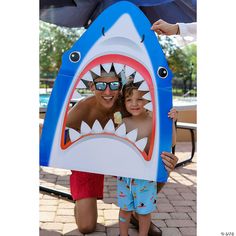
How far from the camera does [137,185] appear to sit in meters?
2.01

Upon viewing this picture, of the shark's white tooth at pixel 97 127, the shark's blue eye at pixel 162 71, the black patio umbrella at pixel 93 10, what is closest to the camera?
the shark's blue eye at pixel 162 71

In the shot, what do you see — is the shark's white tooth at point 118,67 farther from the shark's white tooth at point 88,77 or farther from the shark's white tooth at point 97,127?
the shark's white tooth at point 97,127

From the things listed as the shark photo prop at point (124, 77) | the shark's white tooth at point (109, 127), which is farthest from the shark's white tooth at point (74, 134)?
the shark's white tooth at point (109, 127)

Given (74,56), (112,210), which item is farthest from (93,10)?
(112,210)

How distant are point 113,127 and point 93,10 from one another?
1002mm

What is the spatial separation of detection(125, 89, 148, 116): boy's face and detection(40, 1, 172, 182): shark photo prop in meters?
0.05

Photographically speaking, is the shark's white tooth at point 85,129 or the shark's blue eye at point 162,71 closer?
the shark's blue eye at point 162,71

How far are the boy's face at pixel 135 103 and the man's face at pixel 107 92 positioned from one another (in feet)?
0.25

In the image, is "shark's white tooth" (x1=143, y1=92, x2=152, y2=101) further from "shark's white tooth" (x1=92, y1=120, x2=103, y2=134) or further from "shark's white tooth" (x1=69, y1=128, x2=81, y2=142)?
"shark's white tooth" (x1=69, y1=128, x2=81, y2=142)

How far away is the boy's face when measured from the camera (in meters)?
1.89

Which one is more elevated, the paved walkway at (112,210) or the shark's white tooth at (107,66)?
the shark's white tooth at (107,66)

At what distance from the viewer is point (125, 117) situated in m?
1.92

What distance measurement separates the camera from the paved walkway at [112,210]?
240 cm
